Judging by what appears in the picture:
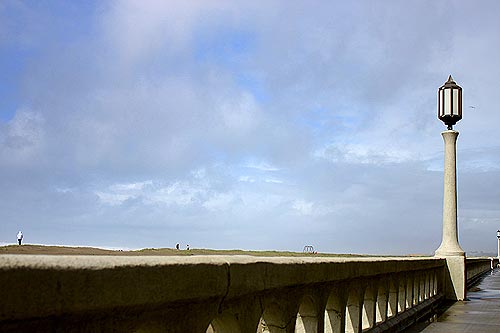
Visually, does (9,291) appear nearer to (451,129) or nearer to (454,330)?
(454,330)

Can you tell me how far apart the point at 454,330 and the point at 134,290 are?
28.0 feet

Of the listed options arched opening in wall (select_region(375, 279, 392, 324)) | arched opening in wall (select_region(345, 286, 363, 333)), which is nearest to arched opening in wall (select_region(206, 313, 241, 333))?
arched opening in wall (select_region(345, 286, 363, 333))

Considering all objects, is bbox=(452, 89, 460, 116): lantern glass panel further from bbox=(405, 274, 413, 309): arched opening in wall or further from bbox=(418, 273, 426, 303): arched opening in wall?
bbox=(405, 274, 413, 309): arched opening in wall

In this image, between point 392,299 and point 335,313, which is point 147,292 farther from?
point 392,299

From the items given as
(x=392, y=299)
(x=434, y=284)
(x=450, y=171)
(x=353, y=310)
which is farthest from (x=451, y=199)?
(x=353, y=310)

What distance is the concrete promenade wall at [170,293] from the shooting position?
2.27 meters

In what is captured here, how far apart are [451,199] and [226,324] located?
1438 cm

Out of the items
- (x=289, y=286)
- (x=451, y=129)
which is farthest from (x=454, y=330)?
(x=451, y=129)

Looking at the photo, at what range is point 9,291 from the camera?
7.04ft

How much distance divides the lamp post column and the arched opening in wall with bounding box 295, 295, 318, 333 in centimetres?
1241

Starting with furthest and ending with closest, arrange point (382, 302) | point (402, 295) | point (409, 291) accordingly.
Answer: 1. point (409, 291)
2. point (402, 295)
3. point (382, 302)

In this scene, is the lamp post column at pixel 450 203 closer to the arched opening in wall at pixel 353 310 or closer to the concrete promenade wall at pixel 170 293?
the arched opening in wall at pixel 353 310

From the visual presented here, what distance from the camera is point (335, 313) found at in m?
6.47

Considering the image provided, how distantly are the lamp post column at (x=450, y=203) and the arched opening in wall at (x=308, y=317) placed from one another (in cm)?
1241
